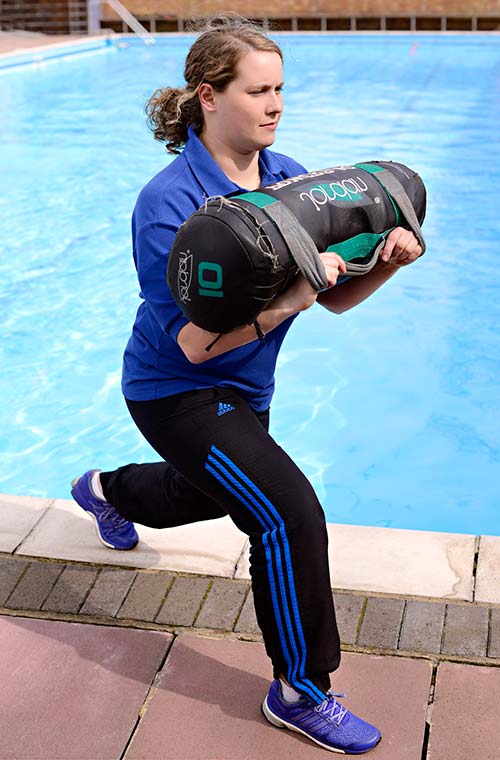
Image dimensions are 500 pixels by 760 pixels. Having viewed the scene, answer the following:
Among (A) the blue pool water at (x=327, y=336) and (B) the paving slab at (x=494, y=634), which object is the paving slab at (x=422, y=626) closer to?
(B) the paving slab at (x=494, y=634)

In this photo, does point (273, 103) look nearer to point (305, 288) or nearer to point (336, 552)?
point (305, 288)

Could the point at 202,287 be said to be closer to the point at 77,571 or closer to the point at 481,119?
the point at 77,571

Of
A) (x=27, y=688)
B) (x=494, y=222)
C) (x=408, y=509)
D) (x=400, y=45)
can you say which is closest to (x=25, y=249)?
(x=494, y=222)

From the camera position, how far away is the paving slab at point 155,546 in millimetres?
3564

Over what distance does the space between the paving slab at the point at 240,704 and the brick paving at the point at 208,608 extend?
0.29 ft

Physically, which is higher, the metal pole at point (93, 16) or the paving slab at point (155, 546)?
the paving slab at point (155, 546)

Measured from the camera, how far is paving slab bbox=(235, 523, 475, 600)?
11.1 ft

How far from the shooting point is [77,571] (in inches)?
140

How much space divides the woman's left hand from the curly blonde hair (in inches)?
22.6

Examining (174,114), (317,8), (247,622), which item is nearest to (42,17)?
(317,8)

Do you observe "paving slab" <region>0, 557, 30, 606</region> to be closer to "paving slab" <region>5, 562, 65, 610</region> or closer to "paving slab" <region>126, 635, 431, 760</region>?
"paving slab" <region>5, 562, 65, 610</region>

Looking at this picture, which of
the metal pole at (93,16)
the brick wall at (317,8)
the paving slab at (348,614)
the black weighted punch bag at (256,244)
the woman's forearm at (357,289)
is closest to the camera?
the black weighted punch bag at (256,244)

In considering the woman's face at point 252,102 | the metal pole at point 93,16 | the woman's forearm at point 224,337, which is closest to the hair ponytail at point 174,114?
the woman's face at point 252,102

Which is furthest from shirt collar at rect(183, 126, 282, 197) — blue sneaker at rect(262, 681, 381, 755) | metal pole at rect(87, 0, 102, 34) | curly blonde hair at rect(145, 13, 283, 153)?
metal pole at rect(87, 0, 102, 34)
